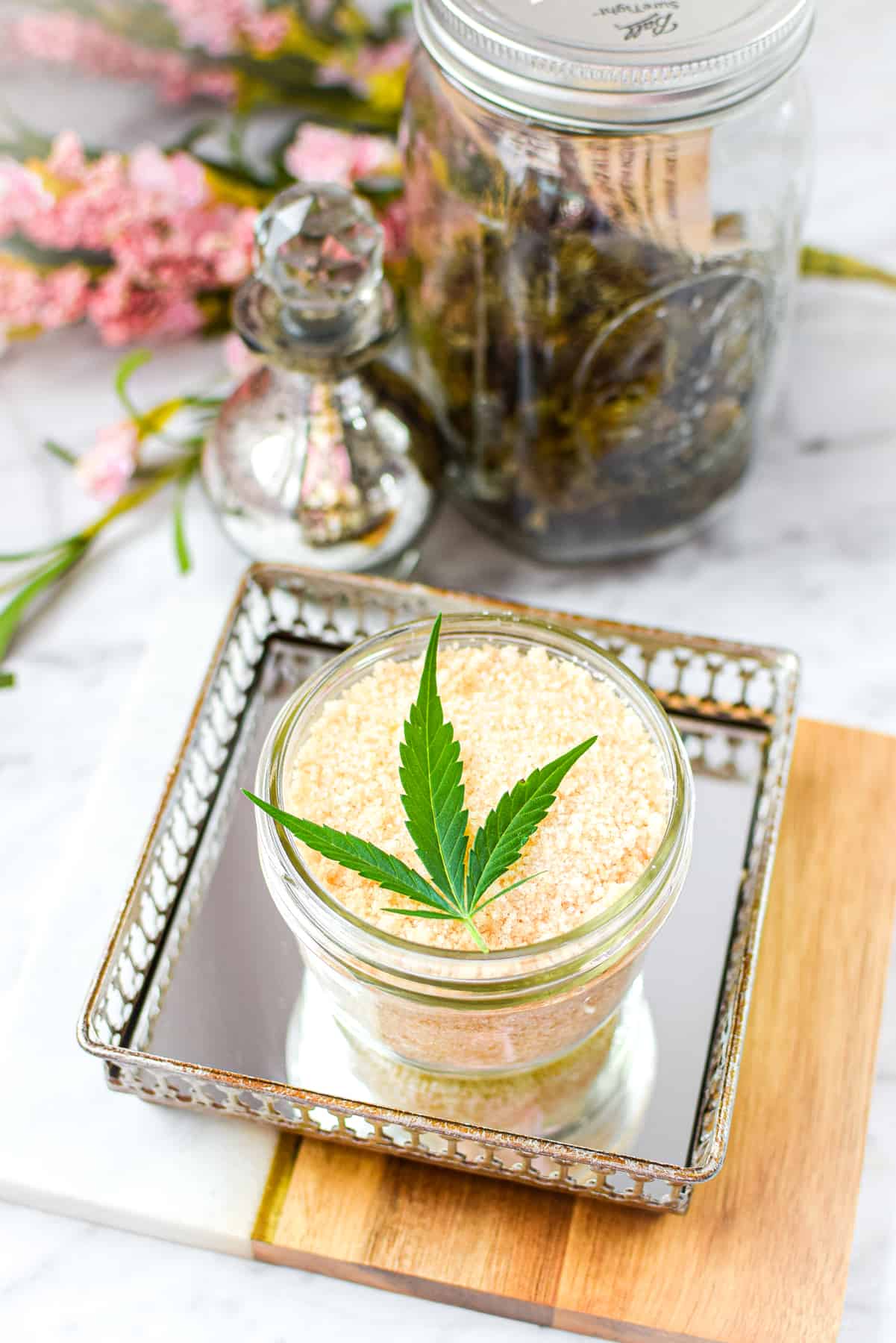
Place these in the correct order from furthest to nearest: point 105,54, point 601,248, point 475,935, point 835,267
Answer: point 105,54
point 835,267
point 601,248
point 475,935

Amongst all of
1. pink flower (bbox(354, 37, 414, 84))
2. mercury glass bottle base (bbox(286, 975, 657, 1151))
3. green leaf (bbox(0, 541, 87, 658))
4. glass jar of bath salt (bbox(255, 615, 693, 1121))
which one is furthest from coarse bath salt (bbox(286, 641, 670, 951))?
pink flower (bbox(354, 37, 414, 84))

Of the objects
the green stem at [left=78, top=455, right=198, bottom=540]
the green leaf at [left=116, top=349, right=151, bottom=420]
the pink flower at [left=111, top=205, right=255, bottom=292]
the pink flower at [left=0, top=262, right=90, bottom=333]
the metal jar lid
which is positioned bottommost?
the green stem at [left=78, top=455, right=198, bottom=540]

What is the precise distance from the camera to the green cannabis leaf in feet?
1.70

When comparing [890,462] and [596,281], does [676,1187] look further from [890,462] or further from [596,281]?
[890,462]

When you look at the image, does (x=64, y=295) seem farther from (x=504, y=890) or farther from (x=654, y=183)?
(x=504, y=890)

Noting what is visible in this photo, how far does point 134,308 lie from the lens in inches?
37.1

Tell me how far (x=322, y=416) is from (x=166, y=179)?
0.22m

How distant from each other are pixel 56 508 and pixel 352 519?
250 mm

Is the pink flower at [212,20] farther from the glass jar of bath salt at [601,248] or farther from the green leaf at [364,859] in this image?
the green leaf at [364,859]

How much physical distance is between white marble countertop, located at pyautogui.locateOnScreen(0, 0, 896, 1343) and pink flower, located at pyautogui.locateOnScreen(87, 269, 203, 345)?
0.15 feet

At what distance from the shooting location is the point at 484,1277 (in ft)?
1.98

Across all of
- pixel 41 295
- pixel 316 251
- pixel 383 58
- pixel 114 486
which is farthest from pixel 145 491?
pixel 383 58

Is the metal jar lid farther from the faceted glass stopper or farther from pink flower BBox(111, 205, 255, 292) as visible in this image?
pink flower BBox(111, 205, 255, 292)

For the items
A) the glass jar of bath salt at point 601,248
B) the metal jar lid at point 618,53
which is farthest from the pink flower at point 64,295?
the metal jar lid at point 618,53
